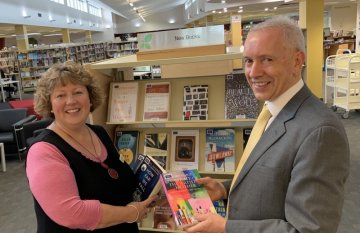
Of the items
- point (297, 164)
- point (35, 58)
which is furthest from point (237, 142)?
point (35, 58)

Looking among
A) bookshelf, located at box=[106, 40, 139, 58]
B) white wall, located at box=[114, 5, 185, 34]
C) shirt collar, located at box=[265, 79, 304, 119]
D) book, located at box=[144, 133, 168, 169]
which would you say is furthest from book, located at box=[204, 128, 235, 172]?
white wall, located at box=[114, 5, 185, 34]

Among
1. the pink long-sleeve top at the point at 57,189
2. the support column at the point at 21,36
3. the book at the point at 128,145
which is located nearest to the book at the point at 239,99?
the book at the point at 128,145

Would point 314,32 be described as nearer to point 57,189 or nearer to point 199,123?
point 199,123

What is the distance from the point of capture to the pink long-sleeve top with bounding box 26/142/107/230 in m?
1.36

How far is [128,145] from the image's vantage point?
274 centimetres

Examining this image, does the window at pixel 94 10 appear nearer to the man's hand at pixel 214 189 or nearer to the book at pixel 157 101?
the book at pixel 157 101

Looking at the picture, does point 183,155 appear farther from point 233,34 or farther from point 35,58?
point 35,58

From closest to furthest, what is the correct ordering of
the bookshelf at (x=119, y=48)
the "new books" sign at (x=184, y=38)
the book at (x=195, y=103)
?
the "new books" sign at (x=184, y=38) → the book at (x=195, y=103) → the bookshelf at (x=119, y=48)

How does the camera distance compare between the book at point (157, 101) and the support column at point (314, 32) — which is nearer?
the book at point (157, 101)

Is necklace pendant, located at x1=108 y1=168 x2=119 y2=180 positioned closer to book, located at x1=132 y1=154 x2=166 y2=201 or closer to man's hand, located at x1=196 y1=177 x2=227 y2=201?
book, located at x1=132 y1=154 x2=166 y2=201

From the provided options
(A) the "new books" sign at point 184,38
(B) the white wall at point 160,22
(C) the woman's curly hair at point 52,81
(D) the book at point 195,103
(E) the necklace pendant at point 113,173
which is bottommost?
(E) the necklace pendant at point 113,173

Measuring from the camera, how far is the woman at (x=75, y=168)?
54.0 inches

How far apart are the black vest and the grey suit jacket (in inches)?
25.4

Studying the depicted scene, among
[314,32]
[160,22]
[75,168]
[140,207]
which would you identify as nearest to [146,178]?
[140,207]
